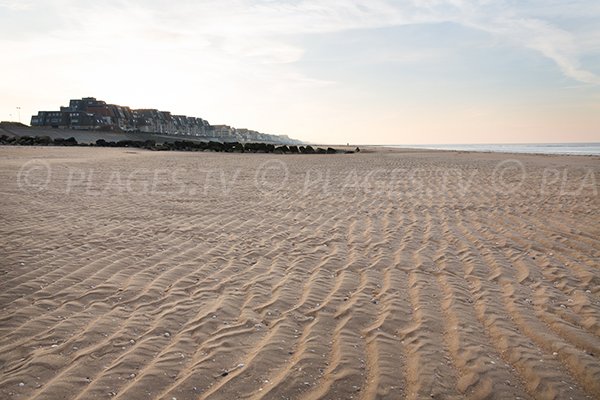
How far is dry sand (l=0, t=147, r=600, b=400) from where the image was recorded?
3.13m

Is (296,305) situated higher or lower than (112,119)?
lower

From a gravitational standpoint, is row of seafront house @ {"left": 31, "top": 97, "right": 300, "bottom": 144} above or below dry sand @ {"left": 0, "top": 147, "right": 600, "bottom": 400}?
above

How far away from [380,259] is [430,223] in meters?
3.09

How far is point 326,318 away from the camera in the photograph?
422cm

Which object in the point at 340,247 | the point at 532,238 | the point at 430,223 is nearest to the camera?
the point at 340,247

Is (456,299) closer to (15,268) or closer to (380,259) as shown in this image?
(380,259)

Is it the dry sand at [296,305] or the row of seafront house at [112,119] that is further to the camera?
the row of seafront house at [112,119]

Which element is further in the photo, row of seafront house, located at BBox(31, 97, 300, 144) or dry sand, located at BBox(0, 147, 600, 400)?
row of seafront house, located at BBox(31, 97, 300, 144)

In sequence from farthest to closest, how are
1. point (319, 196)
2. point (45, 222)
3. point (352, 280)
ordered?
point (319, 196) → point (45, 222) → point (352, 280)

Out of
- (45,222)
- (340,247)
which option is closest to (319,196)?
(340,247)

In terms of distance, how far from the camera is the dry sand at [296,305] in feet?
10.3

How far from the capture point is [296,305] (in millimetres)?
4523

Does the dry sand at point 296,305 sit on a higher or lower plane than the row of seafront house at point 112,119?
lower

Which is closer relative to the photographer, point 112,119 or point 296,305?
point 296,305
